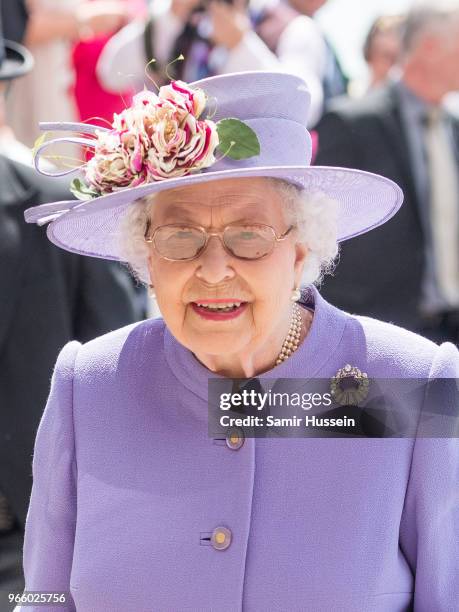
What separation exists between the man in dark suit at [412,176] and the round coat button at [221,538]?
3.20 metres

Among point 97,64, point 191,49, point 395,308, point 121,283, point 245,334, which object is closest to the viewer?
point 245,334

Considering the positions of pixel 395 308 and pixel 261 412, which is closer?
pixel 261 412

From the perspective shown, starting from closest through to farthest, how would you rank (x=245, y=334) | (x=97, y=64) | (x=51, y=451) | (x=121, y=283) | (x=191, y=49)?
(x=245, y=334) → (x=51, y=451) → (x=121, y=283) → (x=191, y=49) → (x=97, y=64)

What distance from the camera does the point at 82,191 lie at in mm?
3232

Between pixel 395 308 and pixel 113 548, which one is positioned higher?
pixel 395 308

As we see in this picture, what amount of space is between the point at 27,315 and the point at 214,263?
1721 millimetres

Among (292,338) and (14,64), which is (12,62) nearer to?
(14,64)

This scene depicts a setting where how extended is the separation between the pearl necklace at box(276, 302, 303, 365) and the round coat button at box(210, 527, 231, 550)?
445 millimetres

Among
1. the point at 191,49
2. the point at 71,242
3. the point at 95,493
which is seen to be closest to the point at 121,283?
the point at 71,242

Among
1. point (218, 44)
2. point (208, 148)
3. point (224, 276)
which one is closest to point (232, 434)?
point (224, 276)

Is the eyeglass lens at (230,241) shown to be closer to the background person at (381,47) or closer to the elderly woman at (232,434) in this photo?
the elderly woman at (232,434)

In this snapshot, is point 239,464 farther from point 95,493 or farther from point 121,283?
point 121,283

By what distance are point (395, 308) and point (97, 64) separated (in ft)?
8.61

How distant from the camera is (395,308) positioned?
6.40m
